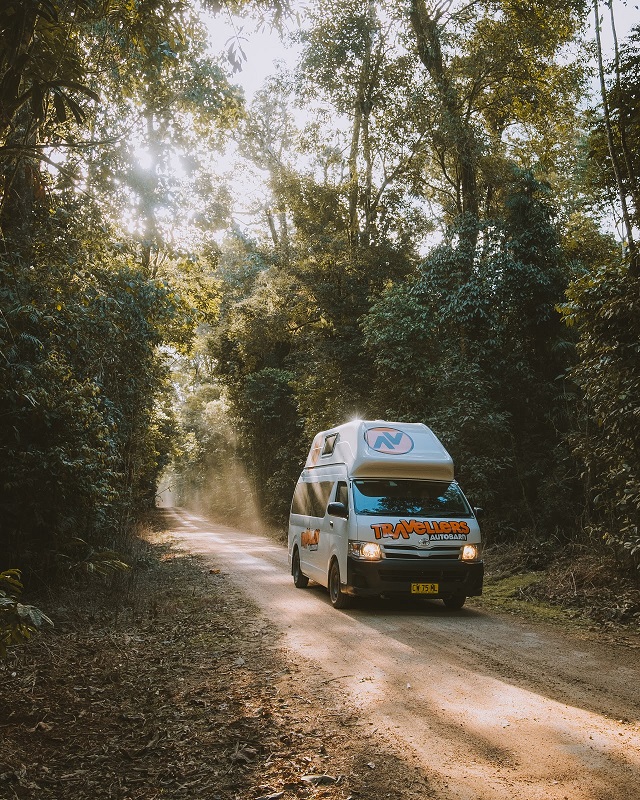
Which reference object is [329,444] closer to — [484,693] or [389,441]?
[389,441]

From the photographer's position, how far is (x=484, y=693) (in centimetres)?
568

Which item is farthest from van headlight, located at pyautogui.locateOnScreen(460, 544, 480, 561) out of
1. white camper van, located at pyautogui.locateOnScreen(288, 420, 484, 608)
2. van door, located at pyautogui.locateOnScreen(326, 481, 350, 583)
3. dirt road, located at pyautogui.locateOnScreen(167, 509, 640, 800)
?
van door, located at pyautogui.locateOnScreen(326, 481, 350, 583)

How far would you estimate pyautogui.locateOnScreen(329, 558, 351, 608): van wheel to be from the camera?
998cm

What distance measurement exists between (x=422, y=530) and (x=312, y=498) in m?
3.32

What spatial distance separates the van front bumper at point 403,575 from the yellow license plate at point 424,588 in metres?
0.04

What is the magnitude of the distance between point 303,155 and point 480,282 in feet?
37.9

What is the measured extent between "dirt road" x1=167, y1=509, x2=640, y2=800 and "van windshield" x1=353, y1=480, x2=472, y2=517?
146 cm

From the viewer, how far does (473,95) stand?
65.1ft

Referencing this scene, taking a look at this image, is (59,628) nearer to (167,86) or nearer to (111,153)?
(111,153)

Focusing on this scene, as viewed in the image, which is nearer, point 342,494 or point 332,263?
point 342,494

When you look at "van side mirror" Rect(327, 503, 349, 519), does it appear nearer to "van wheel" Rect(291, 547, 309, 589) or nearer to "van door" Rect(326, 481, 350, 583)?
"van door" Rect(326, 481, 350, 583)

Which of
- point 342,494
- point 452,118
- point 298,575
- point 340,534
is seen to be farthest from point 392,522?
point 452,118

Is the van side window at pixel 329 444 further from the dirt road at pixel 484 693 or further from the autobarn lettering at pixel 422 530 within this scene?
the dirt road at pixel 484 693

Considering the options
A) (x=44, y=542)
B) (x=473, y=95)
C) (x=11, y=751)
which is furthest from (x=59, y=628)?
(x=473, y=95)
